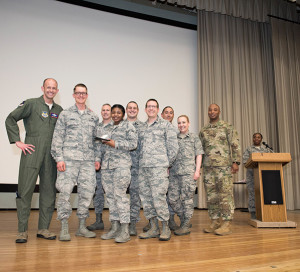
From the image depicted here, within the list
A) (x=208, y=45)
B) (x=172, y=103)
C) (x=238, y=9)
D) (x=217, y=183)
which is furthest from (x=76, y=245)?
(x=238, y=9)

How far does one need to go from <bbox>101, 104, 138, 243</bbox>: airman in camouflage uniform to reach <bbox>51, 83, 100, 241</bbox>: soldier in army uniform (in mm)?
155

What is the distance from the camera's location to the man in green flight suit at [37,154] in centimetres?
268

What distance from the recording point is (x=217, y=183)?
3.31 m

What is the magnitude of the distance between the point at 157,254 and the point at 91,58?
465cm

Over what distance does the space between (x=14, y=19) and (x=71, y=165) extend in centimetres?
403

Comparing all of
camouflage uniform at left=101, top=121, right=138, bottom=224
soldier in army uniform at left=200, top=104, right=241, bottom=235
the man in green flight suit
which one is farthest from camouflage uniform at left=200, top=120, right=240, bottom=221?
the man in green flight suit

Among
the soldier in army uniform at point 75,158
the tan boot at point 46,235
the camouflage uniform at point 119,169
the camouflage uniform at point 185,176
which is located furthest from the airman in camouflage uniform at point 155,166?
the tan boot at point 46,235

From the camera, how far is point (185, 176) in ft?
10.5

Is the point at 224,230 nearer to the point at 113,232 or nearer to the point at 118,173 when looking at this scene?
the point at 113,232

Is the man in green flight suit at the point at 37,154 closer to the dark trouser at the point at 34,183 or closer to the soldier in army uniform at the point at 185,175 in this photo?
the dark trouser at the point at 34,183

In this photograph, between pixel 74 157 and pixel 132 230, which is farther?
pixel 132 230

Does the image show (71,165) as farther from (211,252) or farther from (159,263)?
(211,252)

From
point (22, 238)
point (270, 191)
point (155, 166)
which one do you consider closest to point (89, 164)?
point (155, 166)

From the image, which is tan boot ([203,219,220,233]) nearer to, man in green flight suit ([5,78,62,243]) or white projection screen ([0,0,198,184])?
man in green flight suit ([5,78,62,243])
